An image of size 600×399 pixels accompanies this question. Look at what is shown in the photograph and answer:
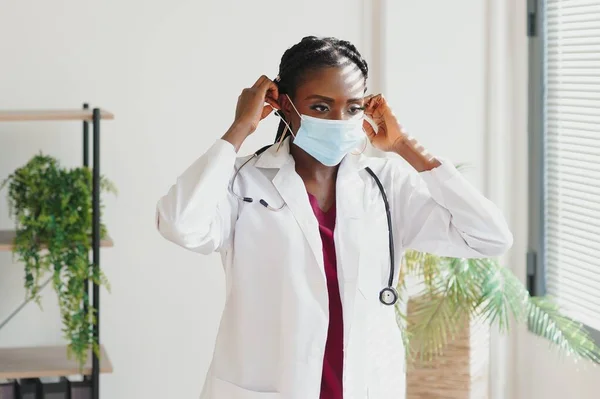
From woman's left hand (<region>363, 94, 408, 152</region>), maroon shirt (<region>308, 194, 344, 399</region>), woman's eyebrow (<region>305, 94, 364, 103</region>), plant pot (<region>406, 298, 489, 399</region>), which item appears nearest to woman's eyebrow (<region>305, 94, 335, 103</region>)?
woman's eyebrow (<region>305, 94, 364, 103</region>)

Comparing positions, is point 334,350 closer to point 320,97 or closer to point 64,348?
point 320,97

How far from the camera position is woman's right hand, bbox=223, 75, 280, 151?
180 centimetres

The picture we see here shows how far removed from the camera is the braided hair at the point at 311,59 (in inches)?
71.6

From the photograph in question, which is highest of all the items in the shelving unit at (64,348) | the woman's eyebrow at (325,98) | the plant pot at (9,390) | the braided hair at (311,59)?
the braided hair at (311,59)

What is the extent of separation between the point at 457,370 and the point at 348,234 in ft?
4.62

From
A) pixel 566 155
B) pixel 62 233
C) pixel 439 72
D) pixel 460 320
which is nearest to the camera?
pixel 62 233

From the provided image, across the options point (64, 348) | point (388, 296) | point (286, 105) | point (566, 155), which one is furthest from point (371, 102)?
point (64, 348)

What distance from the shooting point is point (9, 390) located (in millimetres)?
2883

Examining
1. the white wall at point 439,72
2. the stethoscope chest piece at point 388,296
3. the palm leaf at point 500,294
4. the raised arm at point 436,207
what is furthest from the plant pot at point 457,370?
the stethoscope chest piece at point 388,296

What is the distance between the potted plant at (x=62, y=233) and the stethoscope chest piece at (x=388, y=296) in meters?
1.24

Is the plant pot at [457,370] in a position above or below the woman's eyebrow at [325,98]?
below

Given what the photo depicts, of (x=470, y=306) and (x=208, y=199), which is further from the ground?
(x=208, y=199)

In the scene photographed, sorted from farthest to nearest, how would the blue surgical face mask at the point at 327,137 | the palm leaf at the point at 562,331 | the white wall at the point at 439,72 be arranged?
the white wall at the point at 439,72, the palm leaf at the point at 562,331, the blue surgical face mask at the point at 327,137

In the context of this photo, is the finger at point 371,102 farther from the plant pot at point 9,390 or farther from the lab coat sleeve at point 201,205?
the plant pot at point 9,390
